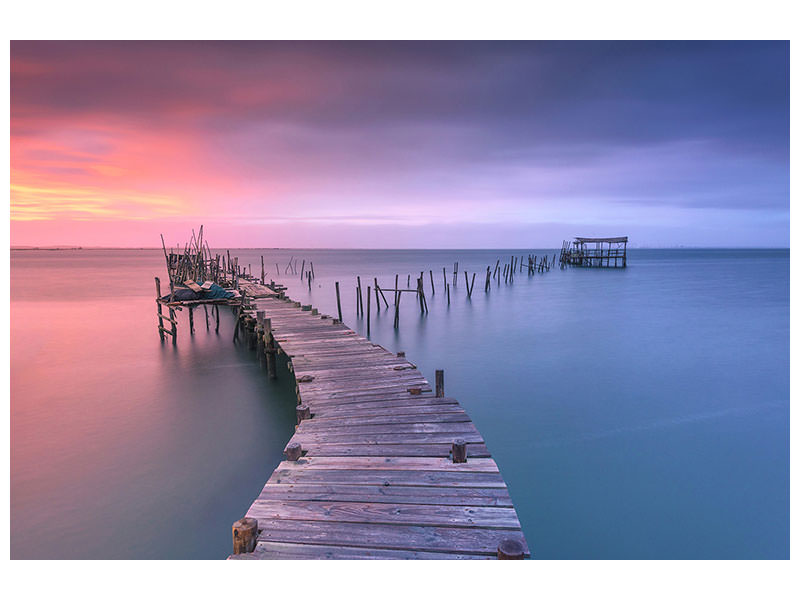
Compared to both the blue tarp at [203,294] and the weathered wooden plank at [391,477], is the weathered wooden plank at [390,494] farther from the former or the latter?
the blue tarp at [203,294]

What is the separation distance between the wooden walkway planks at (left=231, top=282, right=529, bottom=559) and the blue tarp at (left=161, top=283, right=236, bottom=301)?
10.4m

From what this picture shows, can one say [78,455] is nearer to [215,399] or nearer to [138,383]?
[215,399]

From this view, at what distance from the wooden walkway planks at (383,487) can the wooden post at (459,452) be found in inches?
2.4

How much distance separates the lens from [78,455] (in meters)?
7.77

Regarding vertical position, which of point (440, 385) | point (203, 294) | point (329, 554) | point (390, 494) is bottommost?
point (329, 554)

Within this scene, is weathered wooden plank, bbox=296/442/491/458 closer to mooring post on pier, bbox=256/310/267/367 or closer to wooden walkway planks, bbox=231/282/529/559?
wooden walkway planks, bbox=231/282/529/559

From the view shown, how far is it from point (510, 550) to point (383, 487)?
4.90 ft

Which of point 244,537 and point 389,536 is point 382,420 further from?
point 244,537

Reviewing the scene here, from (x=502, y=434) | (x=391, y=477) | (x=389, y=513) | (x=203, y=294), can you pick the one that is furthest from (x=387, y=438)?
(x=203, y=294)

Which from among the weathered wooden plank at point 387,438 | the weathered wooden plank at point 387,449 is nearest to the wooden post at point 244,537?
the weathered wooden plank at point 387,449

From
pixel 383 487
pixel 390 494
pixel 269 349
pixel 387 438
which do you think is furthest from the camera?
pixel 269 349

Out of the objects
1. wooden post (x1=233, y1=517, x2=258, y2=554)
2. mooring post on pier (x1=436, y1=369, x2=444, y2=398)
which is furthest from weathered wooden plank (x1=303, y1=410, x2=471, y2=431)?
wooden post (x1=233, y1=517, x2=258, y2=554)

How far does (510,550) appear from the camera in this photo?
10.8ft

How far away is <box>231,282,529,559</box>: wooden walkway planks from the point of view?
3604 millimetres
